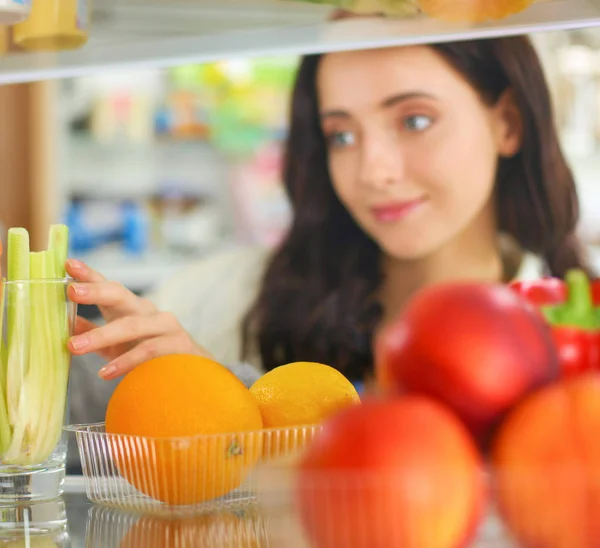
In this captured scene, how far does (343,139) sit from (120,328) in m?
1.43

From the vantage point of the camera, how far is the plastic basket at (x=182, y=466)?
0.53 meters

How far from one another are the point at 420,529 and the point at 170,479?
248 millimetres

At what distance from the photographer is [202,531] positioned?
0.51 meters

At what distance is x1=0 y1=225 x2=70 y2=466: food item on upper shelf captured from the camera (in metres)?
0.58

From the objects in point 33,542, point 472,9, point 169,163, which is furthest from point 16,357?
point 169,163

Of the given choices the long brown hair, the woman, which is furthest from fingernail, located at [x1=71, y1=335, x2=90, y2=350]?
the long brown hair

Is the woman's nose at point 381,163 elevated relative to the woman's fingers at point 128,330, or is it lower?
elevated

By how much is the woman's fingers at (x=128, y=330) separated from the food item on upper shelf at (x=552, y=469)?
37 centimetres

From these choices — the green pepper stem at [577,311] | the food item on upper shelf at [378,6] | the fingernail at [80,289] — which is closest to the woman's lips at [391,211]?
the food item on upper shelf at [378,6]

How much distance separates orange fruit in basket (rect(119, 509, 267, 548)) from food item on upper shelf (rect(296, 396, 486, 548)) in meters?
0.17

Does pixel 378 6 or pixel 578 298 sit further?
pixel 378 6

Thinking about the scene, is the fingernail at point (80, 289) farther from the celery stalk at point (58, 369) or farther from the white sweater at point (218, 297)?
the white sweater at point (218, 297)

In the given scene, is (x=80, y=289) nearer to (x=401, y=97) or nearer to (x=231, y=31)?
(x=231, y=31)

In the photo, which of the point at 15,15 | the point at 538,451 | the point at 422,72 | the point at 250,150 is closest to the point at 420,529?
the point at 538,451
